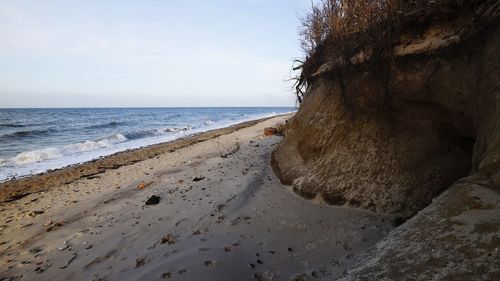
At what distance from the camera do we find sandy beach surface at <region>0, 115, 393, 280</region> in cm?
360

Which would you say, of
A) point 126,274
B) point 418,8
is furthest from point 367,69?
point 126,274

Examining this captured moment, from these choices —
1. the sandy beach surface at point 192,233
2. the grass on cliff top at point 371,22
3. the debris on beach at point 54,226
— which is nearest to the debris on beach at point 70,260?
the sandy beach surface at point 192,233

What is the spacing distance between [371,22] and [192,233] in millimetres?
3771

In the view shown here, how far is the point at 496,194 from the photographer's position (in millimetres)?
2523

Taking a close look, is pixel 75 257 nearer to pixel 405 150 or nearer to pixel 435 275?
pixel 435 275

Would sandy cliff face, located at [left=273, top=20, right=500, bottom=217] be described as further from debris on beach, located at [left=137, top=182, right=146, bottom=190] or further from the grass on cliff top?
debris on beach, located at [left=137, top=182, right=146, bottom=190]

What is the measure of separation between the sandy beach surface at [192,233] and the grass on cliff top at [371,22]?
2270 mm

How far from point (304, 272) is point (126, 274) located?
2.01 meters

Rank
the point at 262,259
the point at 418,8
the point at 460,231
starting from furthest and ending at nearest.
→ 1. the point at 418,8
2. the point at 262,259
3. the point at 460,231

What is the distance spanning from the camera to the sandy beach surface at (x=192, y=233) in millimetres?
3604

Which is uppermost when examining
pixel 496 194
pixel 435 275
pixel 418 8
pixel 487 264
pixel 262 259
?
pixel 418 8

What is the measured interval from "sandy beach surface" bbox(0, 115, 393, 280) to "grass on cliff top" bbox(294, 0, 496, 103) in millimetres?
2270

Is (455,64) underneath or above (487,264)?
above

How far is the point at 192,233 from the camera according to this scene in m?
4.49
